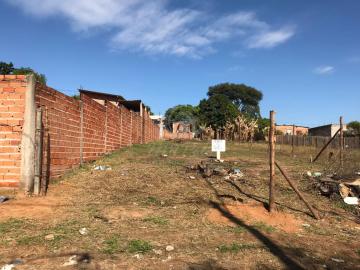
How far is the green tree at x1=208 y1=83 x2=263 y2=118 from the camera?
7019 cm

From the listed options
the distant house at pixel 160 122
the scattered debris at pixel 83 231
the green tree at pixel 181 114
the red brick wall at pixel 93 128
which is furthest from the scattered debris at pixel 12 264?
the green tree at pixel 181 114

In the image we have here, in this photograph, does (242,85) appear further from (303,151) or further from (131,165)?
(131,165)

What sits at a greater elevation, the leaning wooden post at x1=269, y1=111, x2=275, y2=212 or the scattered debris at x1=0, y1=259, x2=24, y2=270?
the leaning wooden post at x1=269, y1=111, x2=275, y2=212

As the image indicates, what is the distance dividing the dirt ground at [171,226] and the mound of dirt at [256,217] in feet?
0.06

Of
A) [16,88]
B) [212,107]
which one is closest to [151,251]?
[16,88]

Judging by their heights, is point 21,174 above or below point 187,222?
above

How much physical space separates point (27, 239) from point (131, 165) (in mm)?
6326

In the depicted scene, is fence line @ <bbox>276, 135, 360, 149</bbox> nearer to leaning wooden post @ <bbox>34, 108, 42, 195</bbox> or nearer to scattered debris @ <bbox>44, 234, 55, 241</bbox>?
leaning wooden post @ <bbox>34, 108, 42, 195</bbox>

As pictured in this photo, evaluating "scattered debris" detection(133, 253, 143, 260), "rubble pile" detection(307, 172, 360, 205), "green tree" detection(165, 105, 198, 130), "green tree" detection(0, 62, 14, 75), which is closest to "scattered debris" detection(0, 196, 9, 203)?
"scattered debris" detection(133, 253, 143, 260)

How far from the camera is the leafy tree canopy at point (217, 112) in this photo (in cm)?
4825

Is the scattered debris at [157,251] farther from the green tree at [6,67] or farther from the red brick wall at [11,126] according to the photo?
the green tree at [6,67]

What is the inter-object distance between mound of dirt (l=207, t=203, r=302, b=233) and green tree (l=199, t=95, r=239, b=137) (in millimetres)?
39785

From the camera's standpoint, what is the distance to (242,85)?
7131 cm

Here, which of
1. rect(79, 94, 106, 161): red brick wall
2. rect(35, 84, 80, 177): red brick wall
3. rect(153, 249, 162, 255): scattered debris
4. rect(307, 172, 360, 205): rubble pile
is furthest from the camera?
rect(79, 94, 106, 161): red brick wall
